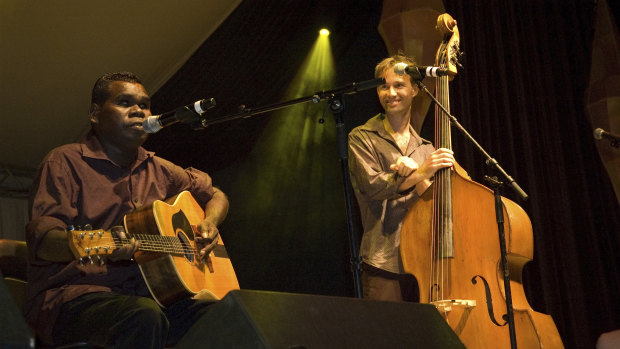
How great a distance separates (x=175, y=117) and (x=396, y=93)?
1.61m

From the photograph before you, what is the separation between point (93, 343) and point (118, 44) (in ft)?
14.1

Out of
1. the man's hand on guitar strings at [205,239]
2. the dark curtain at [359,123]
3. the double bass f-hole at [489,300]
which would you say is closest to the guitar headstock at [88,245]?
the man's hand on guitar strings at [205,239]

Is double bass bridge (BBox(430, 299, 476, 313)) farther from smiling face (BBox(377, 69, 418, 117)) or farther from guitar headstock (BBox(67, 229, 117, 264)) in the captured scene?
guitar headstock (BBox(67, 229, 117, 264))

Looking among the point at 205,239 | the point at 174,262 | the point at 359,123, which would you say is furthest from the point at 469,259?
the point at 359,123

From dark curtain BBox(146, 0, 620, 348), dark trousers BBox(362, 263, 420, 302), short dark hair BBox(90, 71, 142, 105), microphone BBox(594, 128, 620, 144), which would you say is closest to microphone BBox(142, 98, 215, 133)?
short dark hair BBox(90, 71, 142, 105)

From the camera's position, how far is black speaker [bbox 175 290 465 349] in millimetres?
1521

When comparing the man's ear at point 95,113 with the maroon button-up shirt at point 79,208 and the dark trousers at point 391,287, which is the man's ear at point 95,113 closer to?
the maroon button-up shirt at point 79,208

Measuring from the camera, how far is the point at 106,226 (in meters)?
2.89

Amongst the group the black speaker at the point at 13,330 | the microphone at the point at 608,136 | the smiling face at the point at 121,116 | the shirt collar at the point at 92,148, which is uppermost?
the smiling face at the point at 121,116

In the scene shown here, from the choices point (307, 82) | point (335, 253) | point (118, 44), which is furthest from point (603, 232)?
point (118, 44)

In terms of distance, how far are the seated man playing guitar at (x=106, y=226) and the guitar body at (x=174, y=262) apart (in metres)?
0.07

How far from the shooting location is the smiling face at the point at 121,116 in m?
3.09

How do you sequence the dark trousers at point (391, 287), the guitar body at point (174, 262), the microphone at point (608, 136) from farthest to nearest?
the dark trousers at point (391, 287) → the microphone at point (608, 136) → the guitar body at point (174, 262)

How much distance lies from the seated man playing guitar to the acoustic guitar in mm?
48
